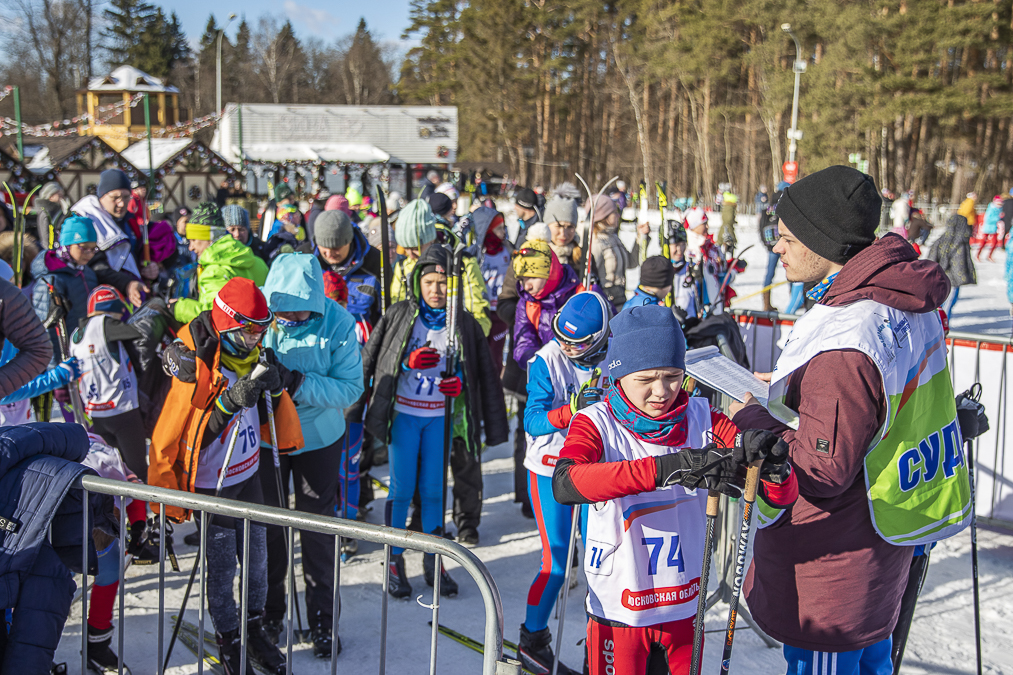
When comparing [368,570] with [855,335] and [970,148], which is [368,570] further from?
[970,148]

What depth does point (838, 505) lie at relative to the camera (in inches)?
82.5

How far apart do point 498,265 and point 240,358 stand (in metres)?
4.59

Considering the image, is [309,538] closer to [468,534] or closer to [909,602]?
[468,534]

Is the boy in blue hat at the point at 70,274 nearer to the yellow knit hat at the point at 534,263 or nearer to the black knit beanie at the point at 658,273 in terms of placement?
the yellow knit hat at the point at 534,263

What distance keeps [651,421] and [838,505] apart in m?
0.58

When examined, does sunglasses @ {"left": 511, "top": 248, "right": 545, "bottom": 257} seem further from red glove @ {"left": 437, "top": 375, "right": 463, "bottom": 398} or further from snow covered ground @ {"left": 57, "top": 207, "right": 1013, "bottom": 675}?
snow covered ground @ {"left": 57, "top": 207, "right": 1013, "bottom": 675}

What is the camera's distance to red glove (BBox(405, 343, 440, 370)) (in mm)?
3889

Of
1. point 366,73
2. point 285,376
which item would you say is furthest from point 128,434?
point 366,73

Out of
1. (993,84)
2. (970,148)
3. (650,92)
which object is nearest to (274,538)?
(993,84)

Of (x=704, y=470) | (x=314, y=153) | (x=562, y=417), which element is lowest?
(x=562, y=417)

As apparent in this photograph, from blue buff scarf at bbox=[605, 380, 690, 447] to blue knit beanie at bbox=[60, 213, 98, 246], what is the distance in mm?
4091

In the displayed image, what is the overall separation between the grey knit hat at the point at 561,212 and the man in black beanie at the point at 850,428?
346cm

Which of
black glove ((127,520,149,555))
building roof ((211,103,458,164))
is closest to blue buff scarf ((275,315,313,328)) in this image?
black glove ((127,520,149,555))

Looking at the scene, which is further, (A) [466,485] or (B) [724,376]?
(A) [466,485]
